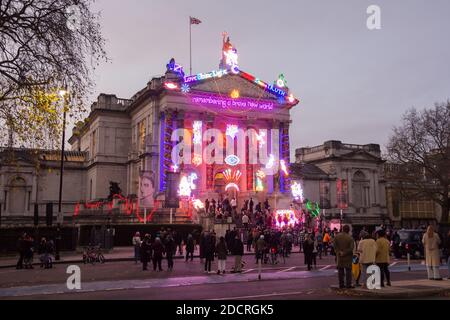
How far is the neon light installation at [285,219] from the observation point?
42.7 metres

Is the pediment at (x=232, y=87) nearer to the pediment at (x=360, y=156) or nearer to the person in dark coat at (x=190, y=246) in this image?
the pediment at (x=360, y=156)

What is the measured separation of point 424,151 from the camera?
52688mm

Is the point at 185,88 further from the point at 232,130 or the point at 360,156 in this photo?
the point at 360,156

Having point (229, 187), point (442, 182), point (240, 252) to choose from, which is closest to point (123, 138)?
point (229, 187)

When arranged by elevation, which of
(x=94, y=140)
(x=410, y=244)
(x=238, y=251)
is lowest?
(x=410, y=244)

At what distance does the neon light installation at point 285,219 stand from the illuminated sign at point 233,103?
16382 millimetres

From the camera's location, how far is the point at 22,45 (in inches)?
686

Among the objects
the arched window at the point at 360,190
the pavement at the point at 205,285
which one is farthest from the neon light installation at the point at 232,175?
the pavement at the point at 205,285

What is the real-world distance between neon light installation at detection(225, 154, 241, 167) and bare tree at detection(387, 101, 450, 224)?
18.1m

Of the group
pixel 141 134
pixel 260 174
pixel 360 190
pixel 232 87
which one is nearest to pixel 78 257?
pixel 260 174

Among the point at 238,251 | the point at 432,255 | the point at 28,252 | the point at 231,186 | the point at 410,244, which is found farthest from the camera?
the point at 231,186

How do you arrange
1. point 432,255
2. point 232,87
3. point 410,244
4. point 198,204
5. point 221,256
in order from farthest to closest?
1. point 232,87
2. point 198,204
3. point 410,244
4. point 221,256
5. point 432,255

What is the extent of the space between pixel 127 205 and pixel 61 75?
94.6 ft

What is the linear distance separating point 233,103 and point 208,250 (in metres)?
35.9
